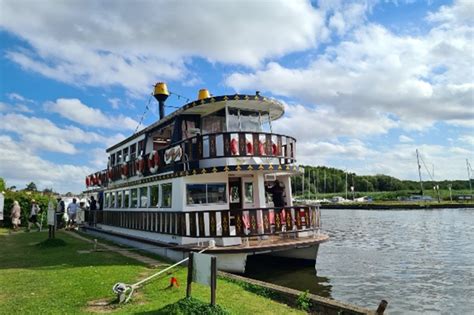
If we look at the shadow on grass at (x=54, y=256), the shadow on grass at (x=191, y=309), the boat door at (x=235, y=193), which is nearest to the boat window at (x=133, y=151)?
the shadow on grass at (x=54, y=256)

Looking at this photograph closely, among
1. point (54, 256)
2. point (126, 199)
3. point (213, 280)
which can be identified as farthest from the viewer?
point (126, 199)

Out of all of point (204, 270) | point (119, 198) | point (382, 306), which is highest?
point (119, 198)

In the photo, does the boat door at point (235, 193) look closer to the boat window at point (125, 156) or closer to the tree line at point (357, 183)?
the boat window at point (125, 156)

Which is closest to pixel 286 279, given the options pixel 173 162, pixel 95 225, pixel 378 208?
pixel 173 162

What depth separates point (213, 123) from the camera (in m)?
14.8

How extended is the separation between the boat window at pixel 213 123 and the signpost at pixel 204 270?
26.4ft

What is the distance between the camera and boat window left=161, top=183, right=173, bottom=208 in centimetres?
1409

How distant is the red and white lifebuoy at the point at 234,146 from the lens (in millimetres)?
Result: 12367

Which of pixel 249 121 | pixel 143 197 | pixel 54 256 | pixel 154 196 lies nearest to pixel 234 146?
pixel 249 121

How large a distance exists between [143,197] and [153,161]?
2.47 meters

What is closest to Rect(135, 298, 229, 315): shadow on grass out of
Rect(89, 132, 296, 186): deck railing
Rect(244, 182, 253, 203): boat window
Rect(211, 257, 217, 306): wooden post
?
Rect(211, 257, 217, 306): wooden post

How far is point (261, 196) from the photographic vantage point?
13.4 meters

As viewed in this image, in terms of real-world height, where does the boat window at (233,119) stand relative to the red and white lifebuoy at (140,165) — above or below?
above

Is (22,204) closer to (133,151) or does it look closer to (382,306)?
(133,151)
